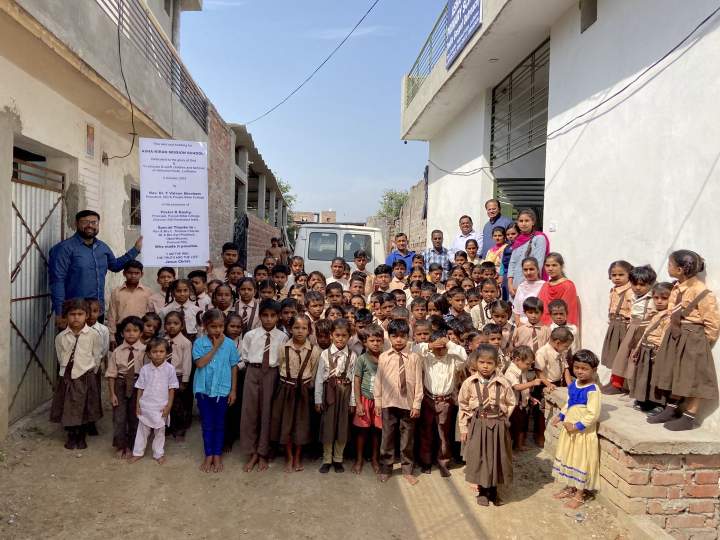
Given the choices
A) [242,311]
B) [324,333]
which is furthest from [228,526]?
[242,311]

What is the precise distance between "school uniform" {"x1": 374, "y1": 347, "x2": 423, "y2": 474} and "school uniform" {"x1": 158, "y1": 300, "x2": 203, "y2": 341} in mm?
1871

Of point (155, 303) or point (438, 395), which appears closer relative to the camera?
point (438, 395)

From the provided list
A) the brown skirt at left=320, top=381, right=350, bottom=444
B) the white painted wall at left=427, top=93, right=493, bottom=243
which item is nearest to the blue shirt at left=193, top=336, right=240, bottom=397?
the brown skirt at left=320, top=381, right=350, bottom=444

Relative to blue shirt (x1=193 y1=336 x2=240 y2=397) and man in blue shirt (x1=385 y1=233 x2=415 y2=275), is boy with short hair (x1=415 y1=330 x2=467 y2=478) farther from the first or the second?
man in blue shirt (x1=385 y1=233 x2=415 y2=275)

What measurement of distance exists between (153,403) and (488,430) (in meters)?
2.53

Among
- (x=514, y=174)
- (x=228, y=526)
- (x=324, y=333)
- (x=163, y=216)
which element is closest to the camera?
(x=228, y=526)

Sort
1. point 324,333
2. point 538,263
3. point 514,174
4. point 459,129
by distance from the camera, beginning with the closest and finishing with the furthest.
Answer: point 324,333, point 538,263, point 514,174, point 459,129

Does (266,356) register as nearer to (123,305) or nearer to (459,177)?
(123,305)

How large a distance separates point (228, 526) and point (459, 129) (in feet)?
29.4

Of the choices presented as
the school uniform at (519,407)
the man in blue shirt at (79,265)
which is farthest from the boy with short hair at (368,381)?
the man in blue shirt at (79,265)

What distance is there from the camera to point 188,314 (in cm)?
487

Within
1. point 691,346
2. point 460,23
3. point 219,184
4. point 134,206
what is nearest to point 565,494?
point 691,346

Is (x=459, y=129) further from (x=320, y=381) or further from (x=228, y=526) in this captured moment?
(x=228, y=526)

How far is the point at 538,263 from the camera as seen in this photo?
572cm
